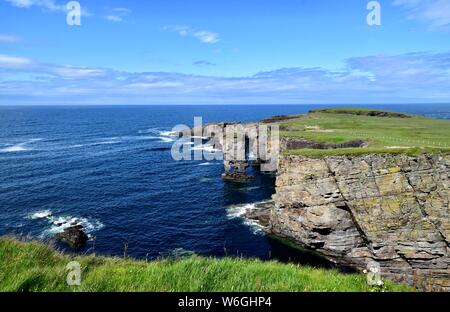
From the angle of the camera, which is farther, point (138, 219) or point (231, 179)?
point (231, 179)

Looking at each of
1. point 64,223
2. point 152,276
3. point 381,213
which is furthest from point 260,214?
point 152,276

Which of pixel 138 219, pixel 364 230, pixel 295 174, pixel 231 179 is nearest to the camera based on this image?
pixel 364 230

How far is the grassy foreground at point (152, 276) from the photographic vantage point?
9.66m

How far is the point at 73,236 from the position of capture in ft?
147

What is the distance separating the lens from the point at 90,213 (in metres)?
55.2

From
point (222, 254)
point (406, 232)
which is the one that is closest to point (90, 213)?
point (222, 254)

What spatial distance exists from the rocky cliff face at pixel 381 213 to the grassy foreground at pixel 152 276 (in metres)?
27.8

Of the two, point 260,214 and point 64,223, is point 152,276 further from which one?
point 260,214

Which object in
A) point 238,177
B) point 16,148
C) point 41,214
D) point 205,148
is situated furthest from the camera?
point 205,148

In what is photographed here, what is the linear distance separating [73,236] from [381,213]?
3876 centimetres

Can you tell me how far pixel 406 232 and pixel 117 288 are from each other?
3697cm

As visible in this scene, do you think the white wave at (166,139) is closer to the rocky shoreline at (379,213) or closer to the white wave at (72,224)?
the white wave at (72,224)

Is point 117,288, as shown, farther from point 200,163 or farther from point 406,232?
point 200,163

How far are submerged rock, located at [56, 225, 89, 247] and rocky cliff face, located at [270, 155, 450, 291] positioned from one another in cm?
2923
